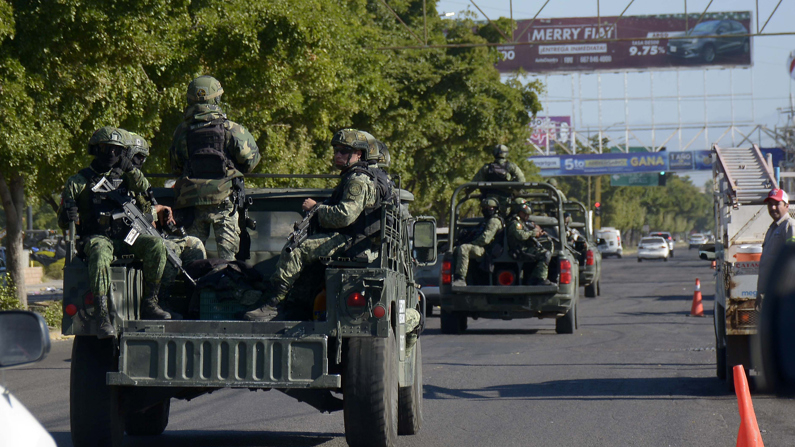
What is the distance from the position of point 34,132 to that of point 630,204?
88.2m

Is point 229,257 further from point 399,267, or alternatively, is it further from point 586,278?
point 586,278

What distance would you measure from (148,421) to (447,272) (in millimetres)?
8222

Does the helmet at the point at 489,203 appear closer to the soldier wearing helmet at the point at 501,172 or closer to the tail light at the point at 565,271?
the soldier wearing helmet at the point at 501,172

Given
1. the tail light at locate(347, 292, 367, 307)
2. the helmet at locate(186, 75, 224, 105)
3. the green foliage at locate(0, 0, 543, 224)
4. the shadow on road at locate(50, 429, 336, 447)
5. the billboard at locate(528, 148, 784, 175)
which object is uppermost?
the billboard at locate(528, 148, 784, 175)

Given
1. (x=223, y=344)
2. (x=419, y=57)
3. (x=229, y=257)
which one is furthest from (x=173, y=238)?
(x=419, y=57)

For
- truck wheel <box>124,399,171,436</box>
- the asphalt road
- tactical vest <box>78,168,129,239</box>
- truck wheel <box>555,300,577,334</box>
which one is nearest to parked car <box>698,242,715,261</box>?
the asphalt road

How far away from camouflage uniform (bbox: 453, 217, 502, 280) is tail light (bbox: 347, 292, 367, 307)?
9.26 meters

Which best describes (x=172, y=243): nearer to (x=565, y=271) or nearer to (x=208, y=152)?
(x=208, y=152)

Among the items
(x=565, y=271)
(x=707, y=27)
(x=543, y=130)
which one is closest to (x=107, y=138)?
(x=565, y=271)

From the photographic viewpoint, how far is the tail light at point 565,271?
14.9 m

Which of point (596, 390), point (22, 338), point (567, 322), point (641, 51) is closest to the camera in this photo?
point (22, 338)

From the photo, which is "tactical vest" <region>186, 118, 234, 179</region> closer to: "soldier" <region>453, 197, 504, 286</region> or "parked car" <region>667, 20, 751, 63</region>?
"soldier" <region>453, 197, 504, 286</region>

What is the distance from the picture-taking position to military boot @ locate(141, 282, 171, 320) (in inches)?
255

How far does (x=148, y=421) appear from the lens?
7.57 metres
